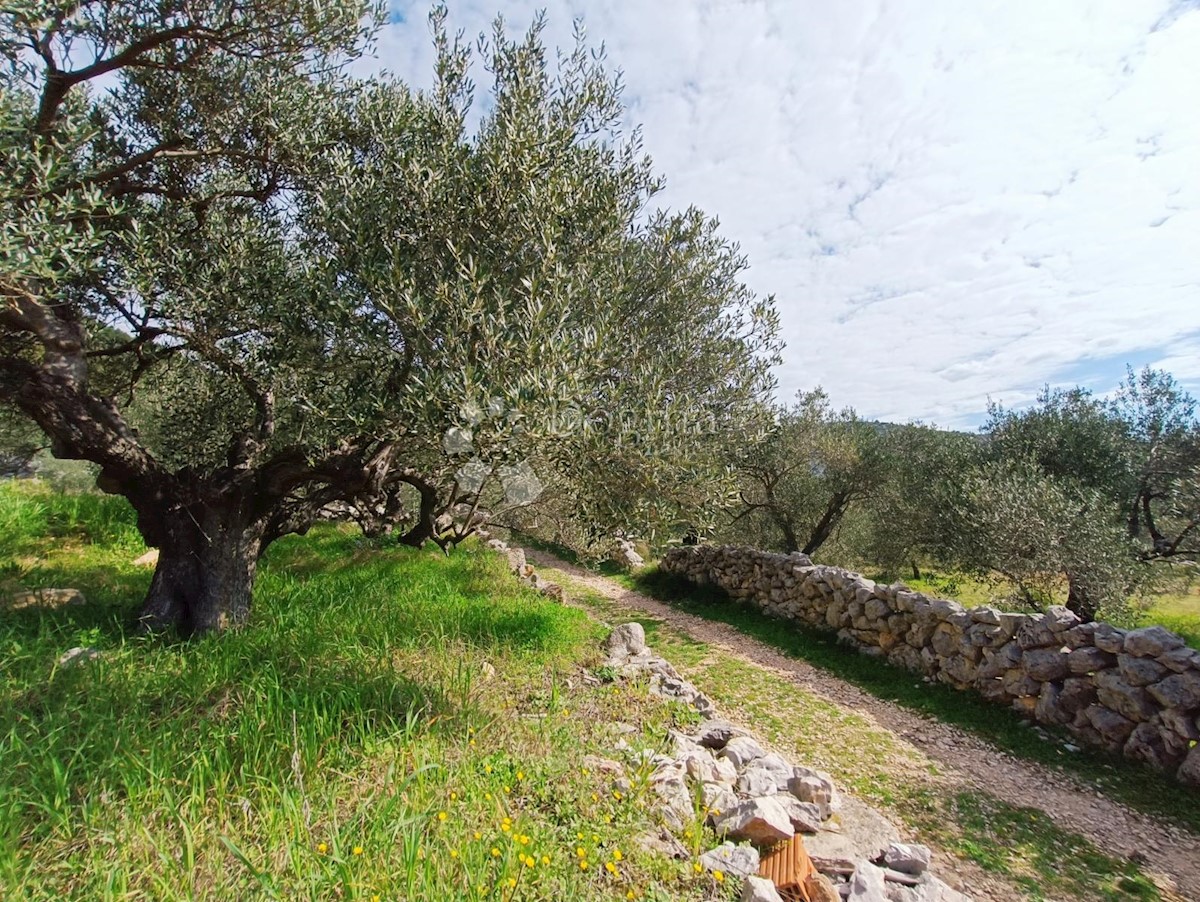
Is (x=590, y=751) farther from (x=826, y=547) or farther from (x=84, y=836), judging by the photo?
(x=826, y=547)

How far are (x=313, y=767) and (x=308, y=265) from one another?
489 cm

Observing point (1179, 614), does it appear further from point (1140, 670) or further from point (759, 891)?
point (759, 891)

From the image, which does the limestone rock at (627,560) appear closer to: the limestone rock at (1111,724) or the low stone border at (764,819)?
the limestone rock at (1111,724)

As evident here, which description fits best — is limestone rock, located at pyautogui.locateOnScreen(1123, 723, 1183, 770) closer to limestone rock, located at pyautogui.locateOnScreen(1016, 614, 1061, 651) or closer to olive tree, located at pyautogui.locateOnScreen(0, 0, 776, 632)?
limestone rock, located at pyautogui.locateOnScreen(1016, 614, 1061, 651)

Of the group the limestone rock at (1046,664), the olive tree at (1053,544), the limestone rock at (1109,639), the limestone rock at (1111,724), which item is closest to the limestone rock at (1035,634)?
the limestone rock at (1046,664)

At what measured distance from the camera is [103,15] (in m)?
5.99

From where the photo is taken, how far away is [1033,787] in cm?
691

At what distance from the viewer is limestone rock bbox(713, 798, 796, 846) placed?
4293mm

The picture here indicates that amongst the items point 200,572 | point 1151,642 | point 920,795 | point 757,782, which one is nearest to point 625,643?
point 757,782

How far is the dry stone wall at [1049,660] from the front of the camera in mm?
7148

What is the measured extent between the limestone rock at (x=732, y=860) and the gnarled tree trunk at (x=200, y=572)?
6514mm

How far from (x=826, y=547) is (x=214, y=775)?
67.5 feet

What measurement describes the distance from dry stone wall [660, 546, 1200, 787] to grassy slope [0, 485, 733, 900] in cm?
625

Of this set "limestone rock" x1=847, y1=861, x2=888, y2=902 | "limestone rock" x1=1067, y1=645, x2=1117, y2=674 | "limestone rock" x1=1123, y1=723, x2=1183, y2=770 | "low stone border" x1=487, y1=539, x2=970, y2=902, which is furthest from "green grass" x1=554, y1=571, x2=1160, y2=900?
"limestone rock" x1=847, y1=861, x2=888, y2=902
